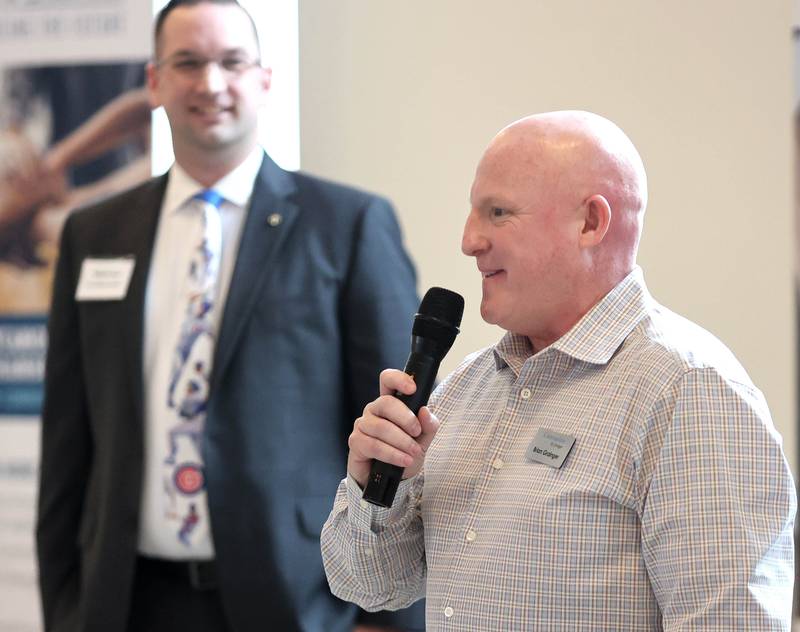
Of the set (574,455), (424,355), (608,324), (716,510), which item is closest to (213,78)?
(424,355)

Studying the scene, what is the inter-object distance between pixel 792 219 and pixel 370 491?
1935 millimetres

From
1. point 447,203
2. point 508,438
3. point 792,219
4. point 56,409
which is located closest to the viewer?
point 508,438

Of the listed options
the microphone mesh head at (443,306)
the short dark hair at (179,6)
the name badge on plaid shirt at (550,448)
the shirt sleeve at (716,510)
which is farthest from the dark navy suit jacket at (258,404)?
the shirt sleeve at (716,510)

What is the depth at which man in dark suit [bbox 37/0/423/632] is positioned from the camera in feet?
7.50

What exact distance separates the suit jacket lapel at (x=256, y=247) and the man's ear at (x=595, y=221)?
3.48 feet

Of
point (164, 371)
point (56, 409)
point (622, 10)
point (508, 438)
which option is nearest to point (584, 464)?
point (508, 438)

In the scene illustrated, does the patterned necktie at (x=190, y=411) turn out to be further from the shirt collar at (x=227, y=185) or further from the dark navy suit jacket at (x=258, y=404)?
the shirt collar at (x=227, y=185)

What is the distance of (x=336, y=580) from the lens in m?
1.64

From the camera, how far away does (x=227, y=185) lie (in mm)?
2486

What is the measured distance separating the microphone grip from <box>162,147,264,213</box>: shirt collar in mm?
1165

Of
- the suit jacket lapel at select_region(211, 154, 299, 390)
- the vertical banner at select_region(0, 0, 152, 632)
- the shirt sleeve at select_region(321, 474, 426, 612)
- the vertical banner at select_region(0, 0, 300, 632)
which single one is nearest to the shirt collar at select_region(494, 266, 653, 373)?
the shirt sleeve at select_region(321, 474, 426, 612)

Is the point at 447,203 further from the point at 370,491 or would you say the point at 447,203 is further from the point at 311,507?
the point at 370,491

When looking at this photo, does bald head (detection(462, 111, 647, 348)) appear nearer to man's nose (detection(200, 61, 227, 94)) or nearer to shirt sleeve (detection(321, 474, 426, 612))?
shirt sleeve (detection(321, 474, 426, 612))

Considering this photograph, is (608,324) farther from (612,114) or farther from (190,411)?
(612,114)
